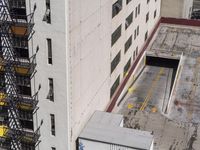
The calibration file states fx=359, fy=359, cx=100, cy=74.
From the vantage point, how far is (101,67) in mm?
35062

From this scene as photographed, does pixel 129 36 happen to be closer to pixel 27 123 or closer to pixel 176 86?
pixel 176 86

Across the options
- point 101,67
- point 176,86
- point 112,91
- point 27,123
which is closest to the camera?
point 27,123

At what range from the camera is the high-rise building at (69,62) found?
25.1 metres

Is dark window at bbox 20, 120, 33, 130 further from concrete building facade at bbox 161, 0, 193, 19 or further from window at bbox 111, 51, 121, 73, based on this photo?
concrete building facade at bbox 161, 0, 193, 19

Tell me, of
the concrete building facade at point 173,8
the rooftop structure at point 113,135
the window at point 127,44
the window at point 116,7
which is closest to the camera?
the rooftop structure at point 113,135

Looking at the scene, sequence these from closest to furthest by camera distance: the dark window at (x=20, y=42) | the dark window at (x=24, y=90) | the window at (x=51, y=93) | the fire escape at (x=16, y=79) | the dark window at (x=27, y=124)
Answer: the fire escape at (x=16, y=79) → the dark window at (x=20, y=42) → the window at (x=51, y=93) → the dark window at (x=24, y=90) → the dark window at (x=27, y=124)

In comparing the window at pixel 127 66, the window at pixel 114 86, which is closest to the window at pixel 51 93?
the window at pixel 114 86

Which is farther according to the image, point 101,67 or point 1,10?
point 101,67

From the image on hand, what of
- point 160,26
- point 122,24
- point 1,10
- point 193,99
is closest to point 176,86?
point 193,99

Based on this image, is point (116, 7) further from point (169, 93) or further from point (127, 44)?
point (169, 93)

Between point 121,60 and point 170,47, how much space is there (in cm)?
2053

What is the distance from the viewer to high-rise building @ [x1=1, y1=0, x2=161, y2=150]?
82.4 ft

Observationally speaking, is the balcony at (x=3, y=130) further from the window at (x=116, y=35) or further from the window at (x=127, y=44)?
the window at (x=127, y=44)

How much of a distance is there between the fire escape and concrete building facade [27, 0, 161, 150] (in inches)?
29.2
